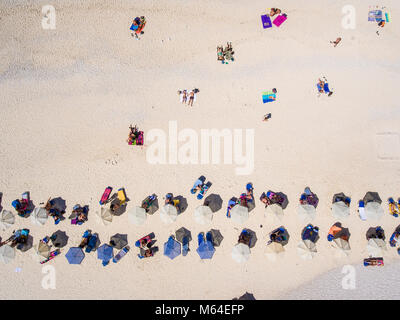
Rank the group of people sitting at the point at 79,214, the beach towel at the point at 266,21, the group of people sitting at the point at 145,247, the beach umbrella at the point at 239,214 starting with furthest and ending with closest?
the beach towel at the point at 266,21 < the group of people sitting at the point at 79,214 < the group of people sitting at the point at 145,247 < the beach umbrella at the point at 239,214

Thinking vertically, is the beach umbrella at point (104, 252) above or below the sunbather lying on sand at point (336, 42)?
below

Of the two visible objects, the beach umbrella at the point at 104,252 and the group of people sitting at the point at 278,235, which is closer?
the beach umbrella at the point at 104,252

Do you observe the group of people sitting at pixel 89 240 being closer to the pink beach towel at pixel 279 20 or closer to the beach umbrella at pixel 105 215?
the beach umbrella at pixel 105 215

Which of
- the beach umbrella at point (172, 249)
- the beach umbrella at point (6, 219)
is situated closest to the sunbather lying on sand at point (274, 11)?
the beach umbrella at point (172, 249)

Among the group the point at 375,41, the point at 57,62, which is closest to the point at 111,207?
the point at 57,62

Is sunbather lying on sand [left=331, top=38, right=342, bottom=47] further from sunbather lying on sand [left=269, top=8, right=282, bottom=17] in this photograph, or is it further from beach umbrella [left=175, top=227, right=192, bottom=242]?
beach umbrella [left=175, top=227, right=192, bottom=242]

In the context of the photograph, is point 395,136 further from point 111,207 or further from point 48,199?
point 48,199

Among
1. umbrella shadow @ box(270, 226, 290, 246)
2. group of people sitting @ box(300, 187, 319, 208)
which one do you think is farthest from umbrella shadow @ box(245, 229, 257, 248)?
group of people sitting @ box(300, 187, 319, 208)
